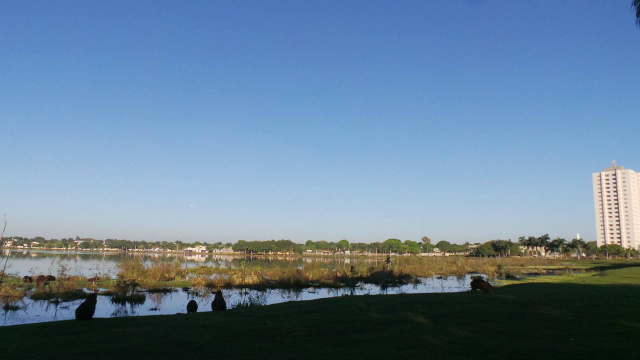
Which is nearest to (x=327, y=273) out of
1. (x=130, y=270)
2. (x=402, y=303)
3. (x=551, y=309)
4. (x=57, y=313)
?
(x=130, y=270)

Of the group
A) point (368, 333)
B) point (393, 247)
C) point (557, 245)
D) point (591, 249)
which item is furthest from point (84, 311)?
point (393, 247)

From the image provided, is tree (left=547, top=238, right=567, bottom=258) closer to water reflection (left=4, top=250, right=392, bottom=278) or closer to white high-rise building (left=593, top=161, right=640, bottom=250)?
water reflection (left=4, top=250, right=392, bottom=278)

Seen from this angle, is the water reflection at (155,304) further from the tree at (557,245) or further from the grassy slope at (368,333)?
the tree at (557,245)

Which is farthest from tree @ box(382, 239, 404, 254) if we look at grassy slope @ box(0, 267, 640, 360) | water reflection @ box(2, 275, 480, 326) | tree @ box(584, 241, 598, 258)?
grassy slope @ box(0, 267, 640, 360)

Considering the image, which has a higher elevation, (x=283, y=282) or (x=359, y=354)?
(x=359, y=354)

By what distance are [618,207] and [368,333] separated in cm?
21919

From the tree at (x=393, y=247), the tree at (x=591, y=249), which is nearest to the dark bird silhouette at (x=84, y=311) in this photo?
the tree at (x=591, y=249)

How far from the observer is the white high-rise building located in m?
181

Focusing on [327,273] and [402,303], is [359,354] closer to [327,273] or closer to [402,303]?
[402,303]

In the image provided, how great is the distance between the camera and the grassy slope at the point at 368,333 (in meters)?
7.79

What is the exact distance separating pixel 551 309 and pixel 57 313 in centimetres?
2160

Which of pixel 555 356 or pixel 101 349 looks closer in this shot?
pixel 555 356

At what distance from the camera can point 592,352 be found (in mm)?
7285

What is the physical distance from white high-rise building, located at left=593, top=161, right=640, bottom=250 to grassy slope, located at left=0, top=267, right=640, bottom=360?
20641 cm
